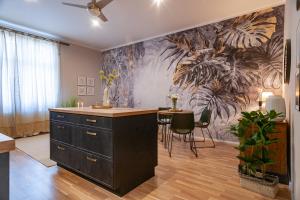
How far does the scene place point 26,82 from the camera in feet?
15.7

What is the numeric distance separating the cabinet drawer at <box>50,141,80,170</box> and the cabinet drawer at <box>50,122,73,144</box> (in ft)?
0.28

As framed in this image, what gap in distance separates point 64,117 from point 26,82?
10.5 feet

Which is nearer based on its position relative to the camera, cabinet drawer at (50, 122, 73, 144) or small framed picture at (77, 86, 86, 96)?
cabinet drawer at (50, 122, 73, 144)

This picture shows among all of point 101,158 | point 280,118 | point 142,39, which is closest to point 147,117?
point 101,158

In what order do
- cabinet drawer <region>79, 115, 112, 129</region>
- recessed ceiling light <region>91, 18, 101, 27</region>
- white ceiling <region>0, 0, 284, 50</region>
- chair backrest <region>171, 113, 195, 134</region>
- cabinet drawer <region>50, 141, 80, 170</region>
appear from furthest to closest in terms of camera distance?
recessed ceiling light <region>91, 18, 101, 27</region>
white ceiling <region>0, 0, 284, 50</region>
chair backrest <region>171, 113, 195, 134</region>
cabinet drawer <region>50, 141, 80, 170</region>
cabinet drawer <region>79, 115, 112, 129</region>

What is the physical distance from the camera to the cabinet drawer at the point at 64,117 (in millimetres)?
2326

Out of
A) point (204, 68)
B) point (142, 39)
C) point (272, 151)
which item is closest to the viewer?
point (272, 151)

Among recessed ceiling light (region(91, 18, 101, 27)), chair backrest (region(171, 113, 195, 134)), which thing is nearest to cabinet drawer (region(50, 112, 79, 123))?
chair backrest (region(171, 113, 195, 134))

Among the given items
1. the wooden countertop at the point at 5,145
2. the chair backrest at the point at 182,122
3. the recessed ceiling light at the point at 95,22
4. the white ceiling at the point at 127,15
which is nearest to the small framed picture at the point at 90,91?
the white ceiling at the point at 127,15

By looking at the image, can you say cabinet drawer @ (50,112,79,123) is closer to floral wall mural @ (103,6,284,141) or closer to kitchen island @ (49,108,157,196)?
kitchen island @ (49,108,157,196)

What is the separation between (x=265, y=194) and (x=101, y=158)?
1.84 meters

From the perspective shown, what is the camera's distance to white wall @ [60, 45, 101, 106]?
5800mm

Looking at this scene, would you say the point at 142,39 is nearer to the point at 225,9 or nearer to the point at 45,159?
the point at 225,9

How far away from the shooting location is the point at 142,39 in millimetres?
5672
